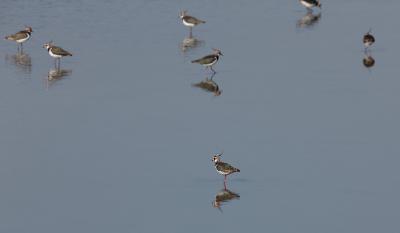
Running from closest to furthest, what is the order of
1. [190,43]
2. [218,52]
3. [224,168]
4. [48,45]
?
[224,168] → [218,52] → [48,45] → [190,43]

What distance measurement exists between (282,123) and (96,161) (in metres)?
4.97

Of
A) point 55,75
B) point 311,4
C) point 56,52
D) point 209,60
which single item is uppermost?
point 311,4

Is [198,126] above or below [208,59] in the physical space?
below

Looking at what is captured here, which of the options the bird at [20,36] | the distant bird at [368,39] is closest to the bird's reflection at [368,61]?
the distant bird at [368,39]

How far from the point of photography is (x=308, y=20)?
1598 inches

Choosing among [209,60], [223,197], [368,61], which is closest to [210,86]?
[209,60]

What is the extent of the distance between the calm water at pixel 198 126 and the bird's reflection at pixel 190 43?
0.75ft

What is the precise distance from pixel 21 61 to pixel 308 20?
11.6 metres

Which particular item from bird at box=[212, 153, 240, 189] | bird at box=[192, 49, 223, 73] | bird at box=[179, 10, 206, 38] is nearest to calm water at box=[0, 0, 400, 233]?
bird at box=[212, 153, 240, 189]

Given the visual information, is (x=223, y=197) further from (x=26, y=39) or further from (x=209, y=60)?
(x=26, y=39)

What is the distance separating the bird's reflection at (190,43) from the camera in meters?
35.9

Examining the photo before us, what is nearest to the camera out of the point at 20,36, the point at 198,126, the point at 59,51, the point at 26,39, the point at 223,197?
the point at 223,197

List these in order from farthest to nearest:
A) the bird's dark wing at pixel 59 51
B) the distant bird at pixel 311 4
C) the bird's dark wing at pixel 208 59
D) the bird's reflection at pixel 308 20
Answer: the distant bird at pixel 311 4 → the bird's reflection at pixel 308 20 → the bird's dark wing at pixel 59 51 → the bird's dark wing at pixel 208 59

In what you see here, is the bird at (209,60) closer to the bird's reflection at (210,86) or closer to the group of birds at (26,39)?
the bird's reflection at (210,86)
